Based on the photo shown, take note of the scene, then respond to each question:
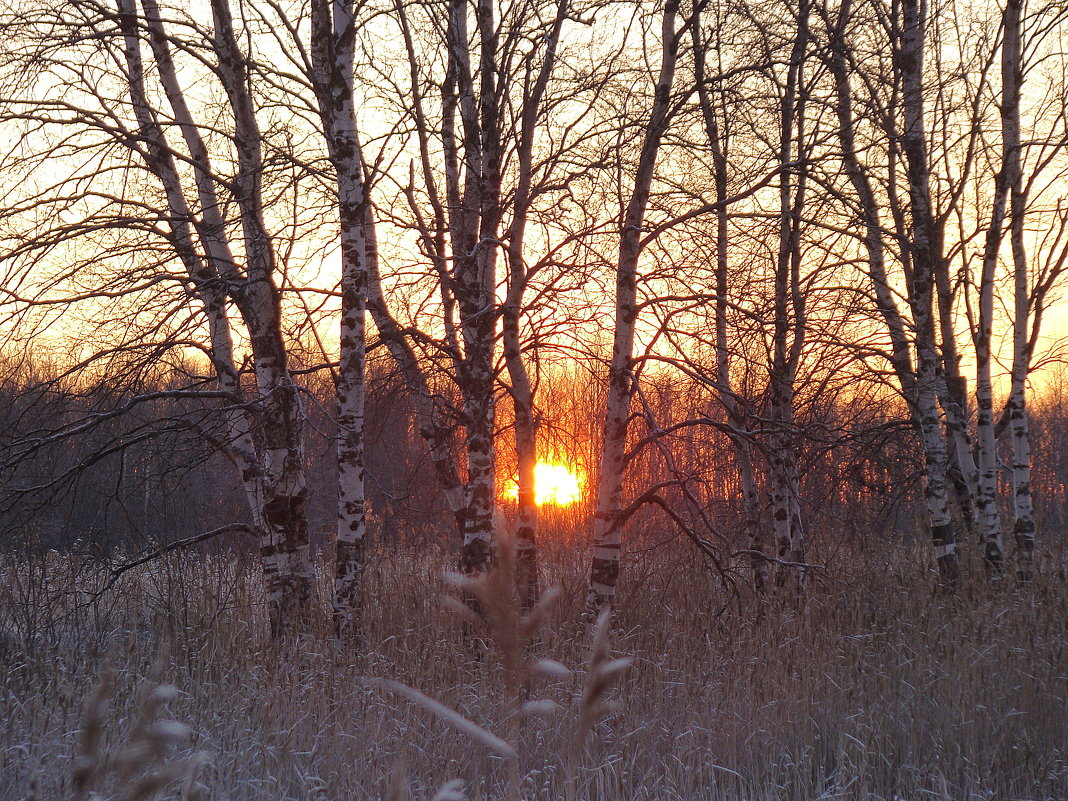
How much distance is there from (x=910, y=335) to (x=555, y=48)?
14.4ft

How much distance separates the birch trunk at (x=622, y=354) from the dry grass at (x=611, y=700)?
0.71 meters

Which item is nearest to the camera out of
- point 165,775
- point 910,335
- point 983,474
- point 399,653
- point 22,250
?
point 165,775

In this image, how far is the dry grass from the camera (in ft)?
15.3

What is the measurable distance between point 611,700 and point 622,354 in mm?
2851

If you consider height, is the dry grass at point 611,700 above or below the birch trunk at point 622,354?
below

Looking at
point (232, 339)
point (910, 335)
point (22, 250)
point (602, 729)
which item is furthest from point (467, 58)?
point (602, 729)

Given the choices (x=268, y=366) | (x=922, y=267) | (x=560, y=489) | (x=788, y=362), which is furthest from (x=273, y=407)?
(x=560, y=489)

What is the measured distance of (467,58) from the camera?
771cm

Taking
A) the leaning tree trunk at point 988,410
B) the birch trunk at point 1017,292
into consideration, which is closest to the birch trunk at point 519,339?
the leaning tree trunk at point 988,410

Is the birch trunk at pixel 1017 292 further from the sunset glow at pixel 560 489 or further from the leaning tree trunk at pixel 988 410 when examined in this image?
the sunset glow at pixel 560 489

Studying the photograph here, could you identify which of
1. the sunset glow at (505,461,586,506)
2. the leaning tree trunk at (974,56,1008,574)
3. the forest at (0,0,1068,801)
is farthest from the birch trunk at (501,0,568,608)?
the leaning tree trunk at (974,56,1008,574)

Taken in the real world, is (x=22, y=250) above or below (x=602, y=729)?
above

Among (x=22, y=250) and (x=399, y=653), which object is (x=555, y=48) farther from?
(x=399, y=653)

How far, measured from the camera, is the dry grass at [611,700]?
4.67 meters
